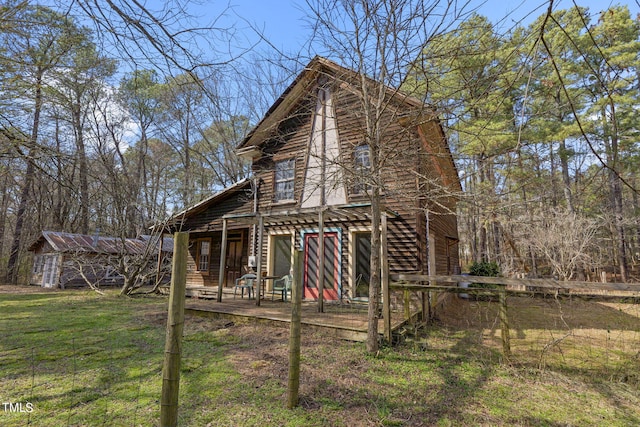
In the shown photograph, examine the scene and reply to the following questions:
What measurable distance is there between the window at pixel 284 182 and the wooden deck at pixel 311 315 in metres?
3.54

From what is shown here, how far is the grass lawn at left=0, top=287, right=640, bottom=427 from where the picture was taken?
3131 mm

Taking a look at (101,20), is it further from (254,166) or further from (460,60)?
(254,166)

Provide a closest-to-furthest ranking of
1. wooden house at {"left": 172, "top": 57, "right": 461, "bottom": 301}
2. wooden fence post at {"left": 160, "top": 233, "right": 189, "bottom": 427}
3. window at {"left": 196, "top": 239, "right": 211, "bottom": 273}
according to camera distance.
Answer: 1. wooden fence post at {"left": 160, "top": 233, "right": 189, "bottom": 427}
2. wooden house at {"left": 172, "top": 57, "right": 461, "bottom": 301}
3. window at {"left": 196, "top": 239, "right": 211, "bottom": 273}

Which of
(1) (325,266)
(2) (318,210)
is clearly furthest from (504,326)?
(1) (325,266)

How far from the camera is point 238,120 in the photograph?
2014 cm

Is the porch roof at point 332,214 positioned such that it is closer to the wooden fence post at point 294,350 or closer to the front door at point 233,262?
the wooden fence post at point 294,350

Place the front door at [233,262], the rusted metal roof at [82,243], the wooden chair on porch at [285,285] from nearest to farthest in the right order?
the wooden chair on porch at [285,285] < the front door at [233,262] < the rusted metal roof at [82,243]

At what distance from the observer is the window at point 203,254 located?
576 inches

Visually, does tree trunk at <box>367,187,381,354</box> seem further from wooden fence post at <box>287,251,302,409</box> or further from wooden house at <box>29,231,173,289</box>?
wooden house at <box>29,231,173,289</box>

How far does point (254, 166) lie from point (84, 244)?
12.6 m

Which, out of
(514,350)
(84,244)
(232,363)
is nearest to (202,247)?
(84,244)

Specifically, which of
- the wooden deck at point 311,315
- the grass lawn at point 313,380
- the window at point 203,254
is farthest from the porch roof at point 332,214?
the window at point 203,254

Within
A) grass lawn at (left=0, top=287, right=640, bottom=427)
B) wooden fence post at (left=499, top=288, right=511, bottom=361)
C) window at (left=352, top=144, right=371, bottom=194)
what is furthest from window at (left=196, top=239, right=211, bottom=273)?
wooden fence post at (left=499, top=288, right=511, bottom=361)

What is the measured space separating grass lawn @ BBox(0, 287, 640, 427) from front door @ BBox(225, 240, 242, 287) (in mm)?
7380
